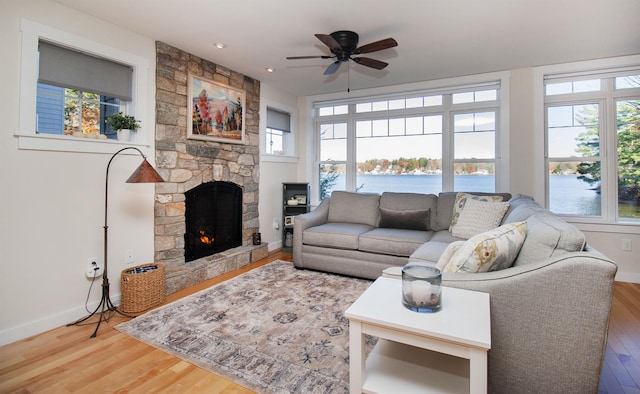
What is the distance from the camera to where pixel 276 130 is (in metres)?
5.17

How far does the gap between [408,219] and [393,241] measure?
0.54 metres

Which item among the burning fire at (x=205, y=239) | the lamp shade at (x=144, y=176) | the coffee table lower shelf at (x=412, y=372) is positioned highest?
the lamp shade at (x=144, y=176)

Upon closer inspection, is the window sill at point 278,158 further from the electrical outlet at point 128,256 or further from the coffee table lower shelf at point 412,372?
the coffee table lower shelf at point 412,372

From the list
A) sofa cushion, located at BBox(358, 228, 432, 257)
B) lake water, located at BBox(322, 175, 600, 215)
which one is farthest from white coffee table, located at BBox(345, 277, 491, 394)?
lake water, located at BBox(322, 175, 600, 215)

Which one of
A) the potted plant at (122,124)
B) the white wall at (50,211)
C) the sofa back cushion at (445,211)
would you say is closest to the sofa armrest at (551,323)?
the sofa back cushion at (445,211)

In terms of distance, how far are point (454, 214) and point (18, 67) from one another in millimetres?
4137

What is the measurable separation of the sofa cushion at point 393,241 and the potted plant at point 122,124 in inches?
102

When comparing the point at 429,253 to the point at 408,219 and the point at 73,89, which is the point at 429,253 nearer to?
the point at 408,219

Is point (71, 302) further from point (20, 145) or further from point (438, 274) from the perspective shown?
point (438, 274)

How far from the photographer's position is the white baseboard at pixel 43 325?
2221mm

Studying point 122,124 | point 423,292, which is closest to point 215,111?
point 122,124

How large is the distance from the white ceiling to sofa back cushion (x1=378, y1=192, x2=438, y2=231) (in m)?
1.66

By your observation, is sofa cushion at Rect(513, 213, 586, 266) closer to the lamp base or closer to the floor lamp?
the floor lamp

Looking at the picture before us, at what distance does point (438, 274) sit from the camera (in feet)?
4.42
